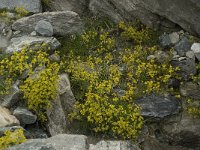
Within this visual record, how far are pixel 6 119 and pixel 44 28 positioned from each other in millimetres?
3328

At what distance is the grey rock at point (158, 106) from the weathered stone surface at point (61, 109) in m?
1.72

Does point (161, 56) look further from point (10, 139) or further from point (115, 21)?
point (10, 139)

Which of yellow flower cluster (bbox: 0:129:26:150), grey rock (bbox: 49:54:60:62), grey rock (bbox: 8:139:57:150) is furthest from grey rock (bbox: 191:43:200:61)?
yellow flower cluster (bbox: 0:129:26:150)

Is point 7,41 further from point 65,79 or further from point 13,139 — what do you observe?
point 13,139

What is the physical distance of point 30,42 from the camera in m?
11.1

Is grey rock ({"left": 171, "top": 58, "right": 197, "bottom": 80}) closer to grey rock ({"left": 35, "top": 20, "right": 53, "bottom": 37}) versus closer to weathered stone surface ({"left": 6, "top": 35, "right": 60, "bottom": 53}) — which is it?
weathered stone surface ({"left": 6, "top": 35, "right": 60, "bottom": 53})

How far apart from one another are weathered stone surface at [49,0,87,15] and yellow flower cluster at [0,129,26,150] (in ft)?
17.9

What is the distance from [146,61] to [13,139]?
4.77m

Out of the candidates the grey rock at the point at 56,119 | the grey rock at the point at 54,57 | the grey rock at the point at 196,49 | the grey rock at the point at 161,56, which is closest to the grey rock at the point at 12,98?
the grey rock at the point at 56,119

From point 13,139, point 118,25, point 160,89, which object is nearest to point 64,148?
point 13,139

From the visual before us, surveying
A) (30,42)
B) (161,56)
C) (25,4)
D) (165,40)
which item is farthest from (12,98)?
(165,40)

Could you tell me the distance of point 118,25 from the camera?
1235 cm

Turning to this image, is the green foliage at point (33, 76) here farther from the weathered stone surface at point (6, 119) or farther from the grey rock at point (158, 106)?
the grey rock at point (158, 106)

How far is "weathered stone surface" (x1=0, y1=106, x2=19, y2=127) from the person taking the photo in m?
8.89
